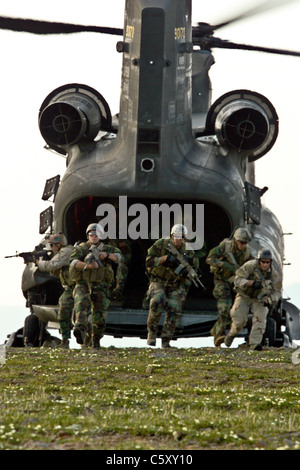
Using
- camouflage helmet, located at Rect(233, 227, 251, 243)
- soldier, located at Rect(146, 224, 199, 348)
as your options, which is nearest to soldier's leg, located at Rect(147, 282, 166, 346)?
soldier, located at Rect(146, 224, 199, 348)

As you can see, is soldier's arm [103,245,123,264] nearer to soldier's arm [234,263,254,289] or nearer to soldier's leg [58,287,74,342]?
soldier's leg [58,287,74,342]

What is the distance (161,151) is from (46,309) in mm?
4329

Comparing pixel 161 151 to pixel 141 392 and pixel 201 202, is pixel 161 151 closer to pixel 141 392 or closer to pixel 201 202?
pixel 201 202

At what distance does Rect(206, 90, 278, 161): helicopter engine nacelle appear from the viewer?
20781 mm

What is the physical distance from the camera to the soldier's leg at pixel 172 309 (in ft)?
58.3

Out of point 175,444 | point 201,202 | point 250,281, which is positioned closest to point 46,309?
point 201,202

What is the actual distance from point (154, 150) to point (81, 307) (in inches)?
172

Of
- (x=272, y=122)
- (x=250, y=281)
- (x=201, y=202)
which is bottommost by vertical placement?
(x=250, y=281)

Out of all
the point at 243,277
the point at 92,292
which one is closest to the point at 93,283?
the point at 92,292

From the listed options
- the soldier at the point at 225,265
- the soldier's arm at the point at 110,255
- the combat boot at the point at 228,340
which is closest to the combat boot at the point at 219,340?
the soldier at the point at 225,265

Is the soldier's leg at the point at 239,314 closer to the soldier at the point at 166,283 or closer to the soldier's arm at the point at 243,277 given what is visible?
the soldier's arm at the point at 243,277

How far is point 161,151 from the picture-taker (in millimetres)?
20141

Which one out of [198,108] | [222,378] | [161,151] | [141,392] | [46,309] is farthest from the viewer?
[198,108]

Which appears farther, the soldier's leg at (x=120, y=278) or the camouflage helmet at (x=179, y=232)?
the soldier's leg at (x=120, y=278)
